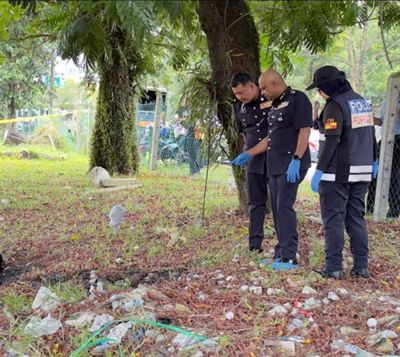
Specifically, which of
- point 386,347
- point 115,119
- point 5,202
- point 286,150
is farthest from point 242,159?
point 115,119

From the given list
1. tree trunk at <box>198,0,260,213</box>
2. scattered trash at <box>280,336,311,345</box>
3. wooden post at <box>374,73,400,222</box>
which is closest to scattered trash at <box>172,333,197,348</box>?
scattered trash at <box>280,336,311,345</box>

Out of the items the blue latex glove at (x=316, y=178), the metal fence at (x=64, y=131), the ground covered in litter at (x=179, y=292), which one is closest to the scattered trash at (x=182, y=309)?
the ground covered in litter at (x=179, y=292)

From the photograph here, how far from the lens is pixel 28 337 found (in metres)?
3.11

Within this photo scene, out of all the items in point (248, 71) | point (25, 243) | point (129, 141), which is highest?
point (248, 71)

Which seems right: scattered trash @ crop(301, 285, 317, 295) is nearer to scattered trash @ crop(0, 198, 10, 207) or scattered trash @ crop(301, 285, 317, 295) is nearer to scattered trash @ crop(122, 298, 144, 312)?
scattered trash @ crop(122, 298, 144, 312)

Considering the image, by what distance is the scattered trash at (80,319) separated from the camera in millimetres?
3264

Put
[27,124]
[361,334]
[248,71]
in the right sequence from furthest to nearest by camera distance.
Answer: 1. [27,124]
2. [248,71]
3. [361,334]

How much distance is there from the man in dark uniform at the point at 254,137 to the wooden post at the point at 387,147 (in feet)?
6.64

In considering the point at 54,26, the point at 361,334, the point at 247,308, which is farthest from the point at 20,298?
the point at 54,26

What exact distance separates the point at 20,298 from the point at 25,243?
1.96 metres

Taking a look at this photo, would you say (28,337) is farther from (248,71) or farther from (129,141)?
(129,141)

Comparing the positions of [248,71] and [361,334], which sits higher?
[248,71]

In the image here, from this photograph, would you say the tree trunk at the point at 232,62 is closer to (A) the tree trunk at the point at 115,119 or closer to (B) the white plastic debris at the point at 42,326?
(B) the white plastic debris at the point at 42,326

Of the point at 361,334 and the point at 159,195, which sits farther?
the point at 159,195
